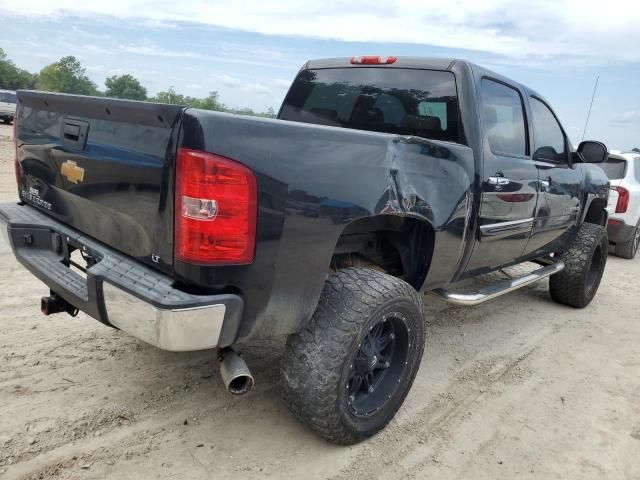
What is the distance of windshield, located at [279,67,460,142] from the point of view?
10.7 ft

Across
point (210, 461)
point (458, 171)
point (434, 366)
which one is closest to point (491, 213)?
point (458, 171)

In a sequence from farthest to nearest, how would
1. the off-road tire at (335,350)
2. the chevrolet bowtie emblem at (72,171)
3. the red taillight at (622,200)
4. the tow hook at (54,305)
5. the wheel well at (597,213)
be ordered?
the red taillight at (622,200) → the wheel well at (597,213) → the tow hook at (54,305) → the chevrolet bowtie emblem at (72,171) → the off-road tire at (335,350)

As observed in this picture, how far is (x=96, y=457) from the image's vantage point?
2293mm

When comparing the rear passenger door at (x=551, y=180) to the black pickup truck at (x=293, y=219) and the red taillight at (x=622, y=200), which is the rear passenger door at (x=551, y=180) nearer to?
the black pickup truck at (x=293, y=219)

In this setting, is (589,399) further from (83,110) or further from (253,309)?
(83,110)

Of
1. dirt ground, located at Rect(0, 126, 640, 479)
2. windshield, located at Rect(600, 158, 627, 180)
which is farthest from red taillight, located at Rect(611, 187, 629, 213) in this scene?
dirt ground, located at Rect(0, 126, 640, 479)

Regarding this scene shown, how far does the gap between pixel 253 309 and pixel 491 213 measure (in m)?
1.91

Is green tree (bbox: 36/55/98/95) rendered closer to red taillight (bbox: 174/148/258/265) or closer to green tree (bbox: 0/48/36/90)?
green tree (bbox: 0/48/36/90)

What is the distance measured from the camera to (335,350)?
229 cm

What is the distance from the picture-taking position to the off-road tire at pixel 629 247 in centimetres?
→ 802

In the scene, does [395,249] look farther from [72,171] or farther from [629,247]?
[629,247]

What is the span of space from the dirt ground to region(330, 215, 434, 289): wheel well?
2.59ft

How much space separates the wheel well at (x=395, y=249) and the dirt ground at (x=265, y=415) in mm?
791

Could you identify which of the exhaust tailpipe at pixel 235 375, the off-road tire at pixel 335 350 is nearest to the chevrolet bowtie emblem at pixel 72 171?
the exhaust tailpipe at pixel 235 375
